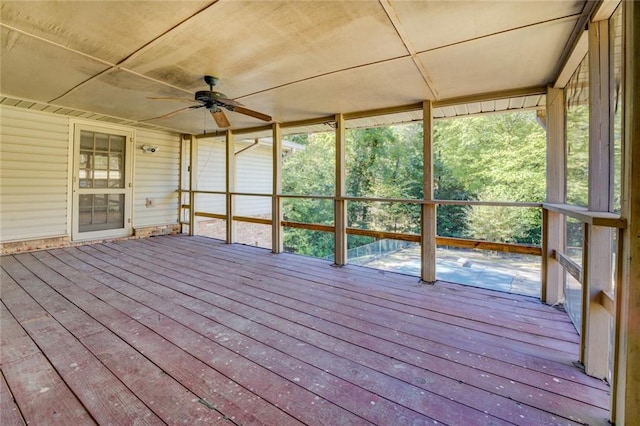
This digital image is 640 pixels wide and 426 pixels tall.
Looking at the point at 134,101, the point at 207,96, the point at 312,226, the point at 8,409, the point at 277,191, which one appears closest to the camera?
the point at 8,409

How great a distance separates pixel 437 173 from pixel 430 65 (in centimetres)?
1045

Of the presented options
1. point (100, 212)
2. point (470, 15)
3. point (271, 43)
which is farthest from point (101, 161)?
point (470, 15)

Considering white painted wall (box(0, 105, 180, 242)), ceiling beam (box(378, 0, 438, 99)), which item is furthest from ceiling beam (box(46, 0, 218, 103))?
white painted wall (box(0, 105, 180, 242))

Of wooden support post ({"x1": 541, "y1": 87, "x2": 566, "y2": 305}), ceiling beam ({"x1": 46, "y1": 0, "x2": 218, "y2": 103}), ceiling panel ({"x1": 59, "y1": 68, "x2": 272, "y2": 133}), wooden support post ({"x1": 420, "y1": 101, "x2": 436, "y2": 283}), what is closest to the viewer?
ceiling beam ({"x1": 46, "y1": 0, "x2": 218, "y2": 103})

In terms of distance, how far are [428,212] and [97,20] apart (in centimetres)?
369

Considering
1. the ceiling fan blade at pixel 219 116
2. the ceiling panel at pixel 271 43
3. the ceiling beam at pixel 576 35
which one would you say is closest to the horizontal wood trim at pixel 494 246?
the ceiling beam at pixel 576 35

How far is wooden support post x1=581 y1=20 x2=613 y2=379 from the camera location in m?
1.77

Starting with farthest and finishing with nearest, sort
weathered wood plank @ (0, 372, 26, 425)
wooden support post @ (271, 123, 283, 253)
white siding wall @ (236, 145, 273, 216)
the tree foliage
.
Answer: the tree foliage, white siding wall @ (236, 145, 273, 216), wooden support post @ (271, 123, 283, 253), weathered wood plank @ (0, 372, 26, 425)

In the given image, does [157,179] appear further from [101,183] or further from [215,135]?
[215,135]

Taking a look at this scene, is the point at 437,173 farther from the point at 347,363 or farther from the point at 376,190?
the point at 347,363

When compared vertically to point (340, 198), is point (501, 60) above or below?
above

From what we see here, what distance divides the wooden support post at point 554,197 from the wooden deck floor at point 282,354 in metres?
0.24

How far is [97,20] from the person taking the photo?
2078 mm

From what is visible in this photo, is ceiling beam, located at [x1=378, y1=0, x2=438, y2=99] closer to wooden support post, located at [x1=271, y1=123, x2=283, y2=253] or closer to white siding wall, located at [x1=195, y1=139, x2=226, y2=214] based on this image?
wooden support post, located at [x1=271, y1=123, x2=283, y2=253]
